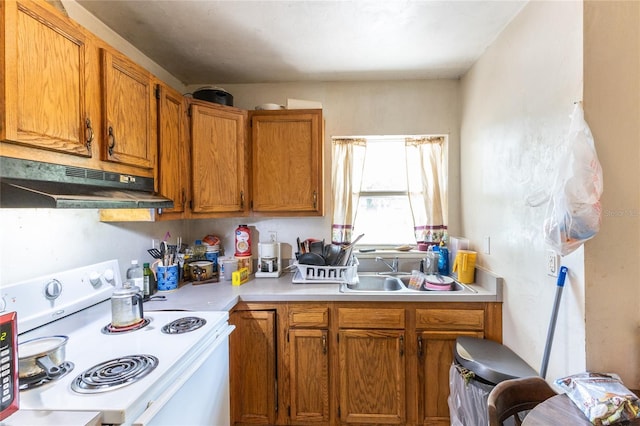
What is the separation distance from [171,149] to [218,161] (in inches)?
12.8

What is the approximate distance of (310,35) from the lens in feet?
5.56

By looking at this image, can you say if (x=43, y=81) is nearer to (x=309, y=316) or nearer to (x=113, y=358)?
(x=113, y=358)

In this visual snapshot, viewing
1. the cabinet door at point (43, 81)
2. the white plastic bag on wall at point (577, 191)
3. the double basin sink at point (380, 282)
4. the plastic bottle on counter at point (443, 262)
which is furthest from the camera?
the plastic bottle on counter at point (443, 262)

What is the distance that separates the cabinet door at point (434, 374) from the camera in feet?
5.63

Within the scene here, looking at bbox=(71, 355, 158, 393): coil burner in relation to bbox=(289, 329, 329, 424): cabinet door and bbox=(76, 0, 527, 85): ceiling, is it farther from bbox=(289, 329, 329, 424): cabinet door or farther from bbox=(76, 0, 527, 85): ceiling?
bbox=(76, 0, 527, 85): ceiling

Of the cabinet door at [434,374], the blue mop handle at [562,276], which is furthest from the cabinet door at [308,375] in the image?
the blue mop handle at [562,276]

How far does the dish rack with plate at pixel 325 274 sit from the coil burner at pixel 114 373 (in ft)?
3.70

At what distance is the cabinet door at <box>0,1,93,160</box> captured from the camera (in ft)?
2.98

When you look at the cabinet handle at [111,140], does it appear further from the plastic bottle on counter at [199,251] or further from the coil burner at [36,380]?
the plastic bottle on counter at [199,251]

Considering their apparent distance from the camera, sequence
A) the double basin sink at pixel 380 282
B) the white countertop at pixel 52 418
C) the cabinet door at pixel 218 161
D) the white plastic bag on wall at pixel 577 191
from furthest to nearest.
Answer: the double basin sink at pixel 380 282
the cabinet door at pixel 218 161
the white plastic bag on wall at pixel 577 191
the white countertop at pixel 52 418

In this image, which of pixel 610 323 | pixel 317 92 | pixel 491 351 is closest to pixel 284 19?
pixel 317 92

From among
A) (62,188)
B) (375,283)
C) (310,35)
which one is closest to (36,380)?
(62,188)

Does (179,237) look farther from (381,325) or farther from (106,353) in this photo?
(381,325)

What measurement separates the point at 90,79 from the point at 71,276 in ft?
3.00
